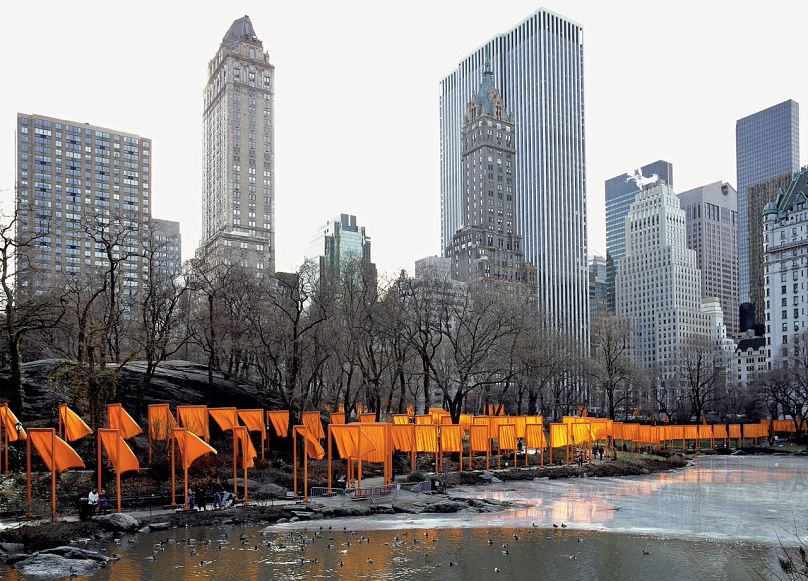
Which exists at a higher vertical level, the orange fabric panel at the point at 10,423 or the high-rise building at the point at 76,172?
the high-rise building at the point at 76,172

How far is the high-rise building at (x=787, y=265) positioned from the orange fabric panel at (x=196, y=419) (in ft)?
357

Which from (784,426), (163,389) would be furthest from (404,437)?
(784,426)

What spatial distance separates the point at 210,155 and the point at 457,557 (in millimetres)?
178313

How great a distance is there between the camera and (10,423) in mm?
32812

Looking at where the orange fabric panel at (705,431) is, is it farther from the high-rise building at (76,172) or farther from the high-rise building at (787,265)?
the high-rise building at (76,172)

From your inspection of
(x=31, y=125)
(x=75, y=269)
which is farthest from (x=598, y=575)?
(x=31, y=125)

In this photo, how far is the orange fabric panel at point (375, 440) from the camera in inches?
1414

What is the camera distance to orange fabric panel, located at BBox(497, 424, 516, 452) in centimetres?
4906

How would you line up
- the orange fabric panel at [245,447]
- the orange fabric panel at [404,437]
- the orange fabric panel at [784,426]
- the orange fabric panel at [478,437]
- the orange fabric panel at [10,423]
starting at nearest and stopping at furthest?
the orange fabric panel at [10,423], the orange fabric panel at [245,447], the orange fabric panel at [404,437], the orange fabric panel at [478,437], the orange fabric panel at [784,426]

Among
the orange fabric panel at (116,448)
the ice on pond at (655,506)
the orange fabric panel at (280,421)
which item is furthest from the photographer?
the orange fabric panel at (280,421)

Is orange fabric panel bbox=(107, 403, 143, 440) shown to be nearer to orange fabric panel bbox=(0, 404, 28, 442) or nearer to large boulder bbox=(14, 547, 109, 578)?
orange fabric panel bbox=(0, 404, 28, 442)

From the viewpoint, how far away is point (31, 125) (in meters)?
141

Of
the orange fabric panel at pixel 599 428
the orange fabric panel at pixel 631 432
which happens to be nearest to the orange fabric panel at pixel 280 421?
the orange fabric panel at pixel 599 428

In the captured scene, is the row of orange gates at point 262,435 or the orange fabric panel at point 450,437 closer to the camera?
the row of orange gates at point 262,435
